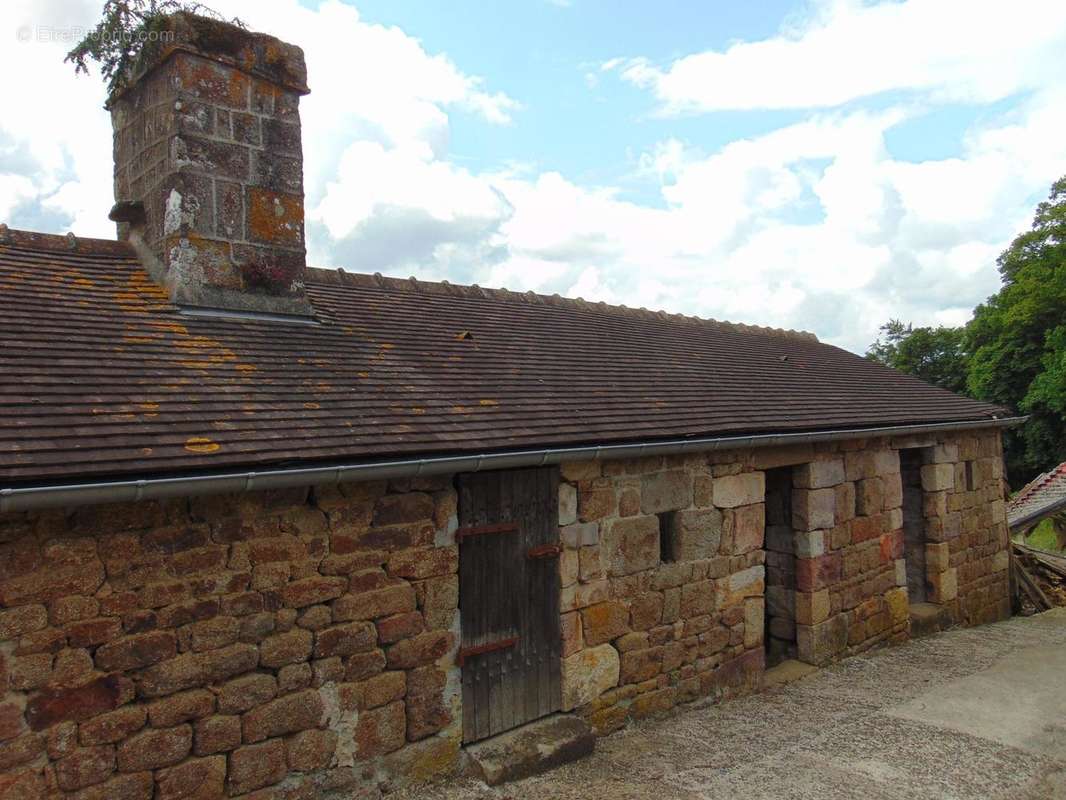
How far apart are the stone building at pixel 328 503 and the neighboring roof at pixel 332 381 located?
0.03 metres

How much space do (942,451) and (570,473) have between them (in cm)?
592

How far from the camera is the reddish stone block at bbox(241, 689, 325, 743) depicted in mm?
4000

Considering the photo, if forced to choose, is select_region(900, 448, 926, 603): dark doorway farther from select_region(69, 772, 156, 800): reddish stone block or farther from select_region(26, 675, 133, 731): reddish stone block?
select_region(26, 675, 133, 731): reddish stone block

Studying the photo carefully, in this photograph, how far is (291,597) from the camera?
4164mm

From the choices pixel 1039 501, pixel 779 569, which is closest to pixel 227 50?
pixel 779 569

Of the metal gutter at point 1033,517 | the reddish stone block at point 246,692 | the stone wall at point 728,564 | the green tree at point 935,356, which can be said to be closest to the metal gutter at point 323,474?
the stone wall at point 728,564

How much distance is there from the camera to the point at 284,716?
4098 mm

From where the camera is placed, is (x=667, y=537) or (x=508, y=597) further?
(x=667, y=537)

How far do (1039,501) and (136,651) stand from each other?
49.6 feet

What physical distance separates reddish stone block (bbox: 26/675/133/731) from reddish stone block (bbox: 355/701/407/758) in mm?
1249

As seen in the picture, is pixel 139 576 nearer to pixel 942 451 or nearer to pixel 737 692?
pixel 737 692

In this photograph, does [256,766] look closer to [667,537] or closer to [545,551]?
[545,551]

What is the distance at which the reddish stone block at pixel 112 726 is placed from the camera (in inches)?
139

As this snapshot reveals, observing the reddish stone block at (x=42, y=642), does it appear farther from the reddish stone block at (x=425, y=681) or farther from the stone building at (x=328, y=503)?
the reddish stone block at (x=425, y=681)
